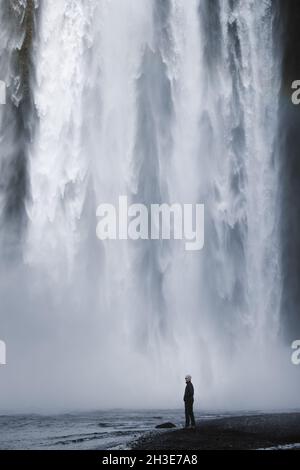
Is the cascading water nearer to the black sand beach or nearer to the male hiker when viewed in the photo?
the black sand beach

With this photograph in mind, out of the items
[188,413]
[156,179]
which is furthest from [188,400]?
[156,179]

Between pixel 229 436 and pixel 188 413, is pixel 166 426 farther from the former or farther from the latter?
pixel 229 436

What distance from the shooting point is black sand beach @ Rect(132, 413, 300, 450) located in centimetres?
1819

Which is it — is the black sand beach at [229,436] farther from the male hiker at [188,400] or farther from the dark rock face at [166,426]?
the dark rock face at [166,426]

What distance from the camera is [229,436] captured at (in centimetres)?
1897

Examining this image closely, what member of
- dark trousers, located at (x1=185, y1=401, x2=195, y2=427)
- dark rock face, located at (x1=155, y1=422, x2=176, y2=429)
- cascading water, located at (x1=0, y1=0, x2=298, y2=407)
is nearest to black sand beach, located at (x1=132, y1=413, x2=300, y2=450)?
dark trousers, located at (x1=185, y1=401, x2=195, y2=427)

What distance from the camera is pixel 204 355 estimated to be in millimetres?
27000

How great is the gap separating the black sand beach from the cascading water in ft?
18.7

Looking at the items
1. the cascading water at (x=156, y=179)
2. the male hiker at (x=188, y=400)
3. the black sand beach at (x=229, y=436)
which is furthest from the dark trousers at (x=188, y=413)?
the cascading water at (x=156, y=179)

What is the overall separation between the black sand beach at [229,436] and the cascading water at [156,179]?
5708 millimetres

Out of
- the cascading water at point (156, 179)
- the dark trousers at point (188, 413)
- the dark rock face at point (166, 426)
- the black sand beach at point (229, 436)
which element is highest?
the cascading water at point (156, 179)

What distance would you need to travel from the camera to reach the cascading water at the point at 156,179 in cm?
2728

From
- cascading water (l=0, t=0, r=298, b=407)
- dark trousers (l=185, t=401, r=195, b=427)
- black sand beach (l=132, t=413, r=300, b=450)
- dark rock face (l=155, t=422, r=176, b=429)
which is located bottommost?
black sand beach (l=132, t=413, r=300, b=450)

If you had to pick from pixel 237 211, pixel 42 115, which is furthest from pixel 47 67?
pixel 237 211
